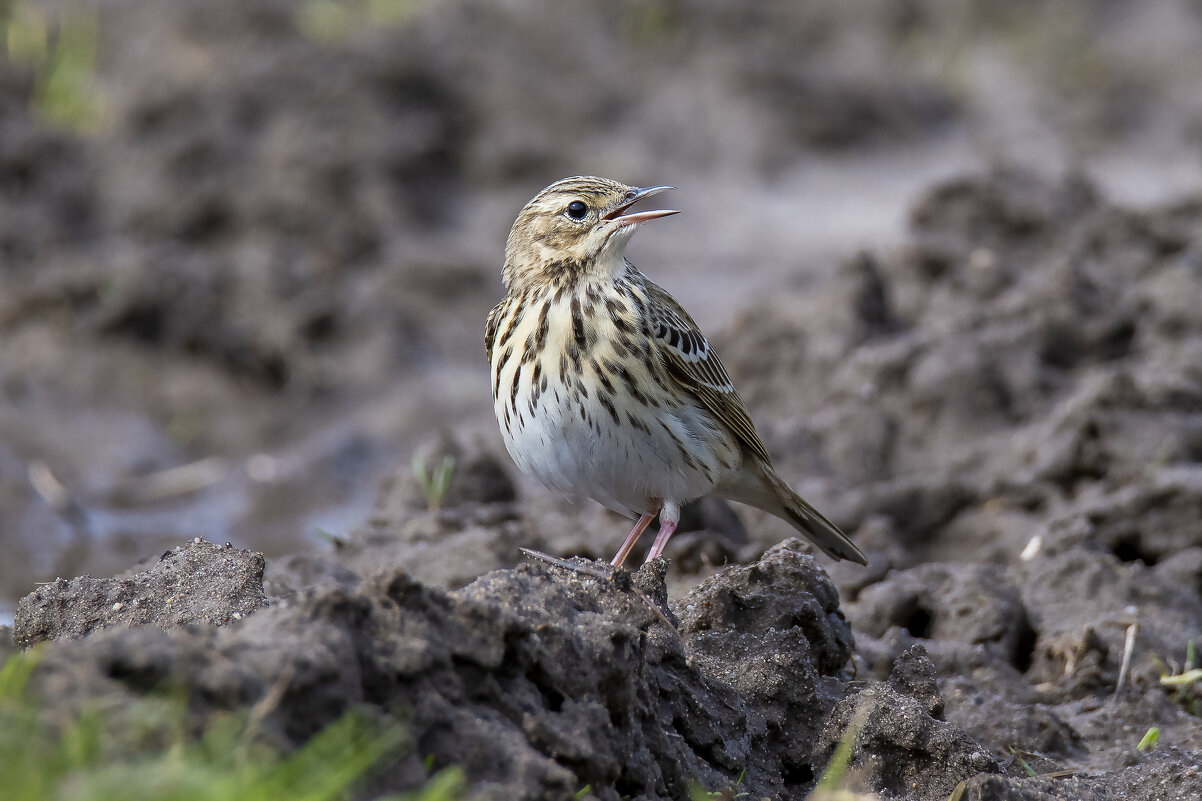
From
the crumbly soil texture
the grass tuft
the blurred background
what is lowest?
the grass tuft

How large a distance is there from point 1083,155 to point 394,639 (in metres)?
13.1

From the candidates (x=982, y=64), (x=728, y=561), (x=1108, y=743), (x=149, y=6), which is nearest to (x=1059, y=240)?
(x=728, y=561)

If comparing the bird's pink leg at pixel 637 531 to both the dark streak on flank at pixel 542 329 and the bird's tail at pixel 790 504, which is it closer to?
the bird's tail at pixel 790 504

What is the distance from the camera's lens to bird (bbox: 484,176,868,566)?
4965 millimetres

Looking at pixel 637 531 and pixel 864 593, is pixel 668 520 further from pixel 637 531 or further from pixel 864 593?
pixel 864 593

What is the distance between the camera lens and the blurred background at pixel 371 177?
964 centimetres

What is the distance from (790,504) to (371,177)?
700cm

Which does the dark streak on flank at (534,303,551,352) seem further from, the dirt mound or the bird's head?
the dirt mound

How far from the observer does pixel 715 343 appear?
8.93 meters

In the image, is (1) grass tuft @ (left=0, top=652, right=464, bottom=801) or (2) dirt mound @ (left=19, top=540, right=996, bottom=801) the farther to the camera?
(2) dirt mound @ (left=19, top=540, right=996, bottom=801)

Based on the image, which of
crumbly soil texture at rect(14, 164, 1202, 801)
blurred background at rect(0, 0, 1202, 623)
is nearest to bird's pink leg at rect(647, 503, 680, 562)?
crumbly soil texture at rect(14, 164, 1202, 801)

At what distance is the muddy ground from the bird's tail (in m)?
0.23

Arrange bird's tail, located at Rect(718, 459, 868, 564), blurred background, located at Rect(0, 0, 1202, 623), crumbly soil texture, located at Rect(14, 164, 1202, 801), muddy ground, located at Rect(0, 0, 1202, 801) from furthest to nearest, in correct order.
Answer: blurred background, located at Rect(0, 0, 1202, 623) < bird's tail, located at Rect(718, 459, 868, 564) < muddy ground, located at Rect(0, 0, 1202, 801) < crumbly soil texture, located at Rect(14, 164, 1202, 801)

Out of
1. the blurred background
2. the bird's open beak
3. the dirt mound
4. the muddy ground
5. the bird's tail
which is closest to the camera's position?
the dirt mound
